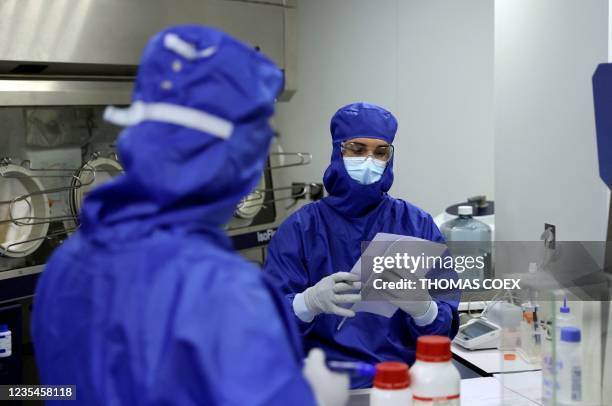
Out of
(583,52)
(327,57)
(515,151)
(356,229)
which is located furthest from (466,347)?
(327,57)

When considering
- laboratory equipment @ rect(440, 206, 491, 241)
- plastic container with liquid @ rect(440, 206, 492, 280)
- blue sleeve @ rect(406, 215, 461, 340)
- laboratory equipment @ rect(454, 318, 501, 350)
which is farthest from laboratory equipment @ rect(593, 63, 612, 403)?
laboratory equipment @ rect(440, 206, 491, 241)

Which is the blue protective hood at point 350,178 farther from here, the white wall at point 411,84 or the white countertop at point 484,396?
the white wall at point 411,84

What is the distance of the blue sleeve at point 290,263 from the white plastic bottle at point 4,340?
809 millimetres

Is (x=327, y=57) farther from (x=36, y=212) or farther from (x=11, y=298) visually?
(x=11, y=298)

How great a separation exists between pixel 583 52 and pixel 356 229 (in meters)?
0.81

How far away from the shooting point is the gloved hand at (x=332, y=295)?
1.86 m

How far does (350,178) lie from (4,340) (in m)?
1.13

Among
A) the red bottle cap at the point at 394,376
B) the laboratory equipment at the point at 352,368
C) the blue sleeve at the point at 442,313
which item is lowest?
the blue sleeve at the point at 442,313

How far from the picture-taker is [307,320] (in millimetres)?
1959

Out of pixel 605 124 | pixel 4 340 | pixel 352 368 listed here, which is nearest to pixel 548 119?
pixel 605 124

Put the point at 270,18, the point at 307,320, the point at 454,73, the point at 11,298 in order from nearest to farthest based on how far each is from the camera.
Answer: the point at 307,320
the point at 11,298
the point at 270,18
the point at 454,73

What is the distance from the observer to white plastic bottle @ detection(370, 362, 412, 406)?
1307 millimetres

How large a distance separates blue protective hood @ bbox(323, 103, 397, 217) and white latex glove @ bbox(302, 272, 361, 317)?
0.87 ft

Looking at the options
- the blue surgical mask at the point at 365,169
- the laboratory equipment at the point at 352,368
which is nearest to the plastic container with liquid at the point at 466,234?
the blue surgical mask at the point at 365,169
